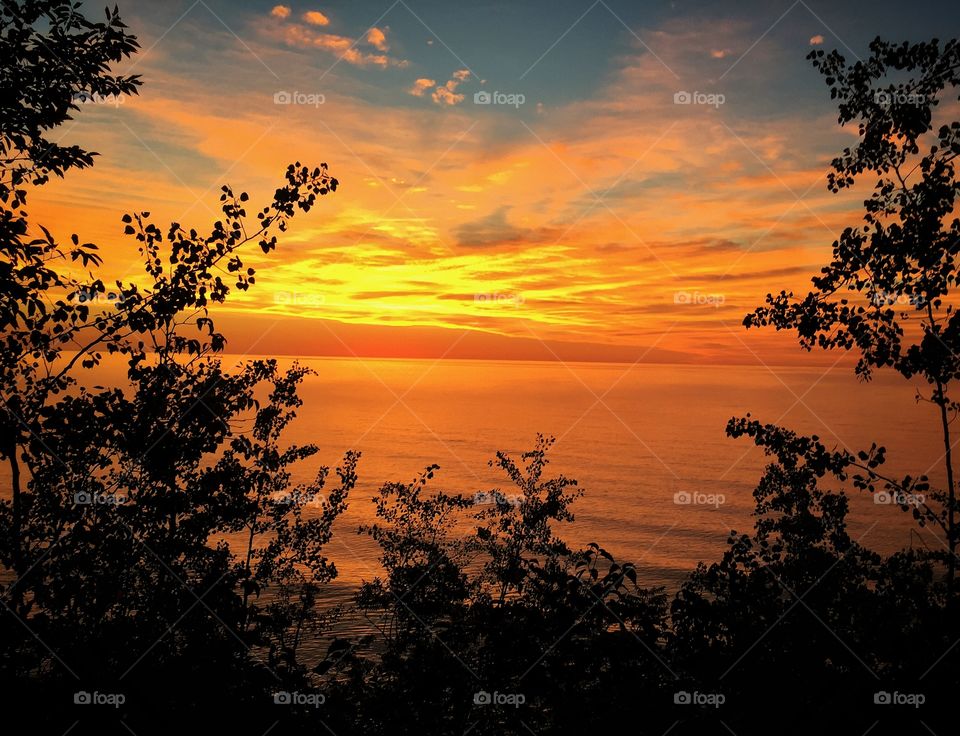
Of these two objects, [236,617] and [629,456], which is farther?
[629,456]

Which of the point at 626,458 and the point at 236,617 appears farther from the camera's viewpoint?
the point at 626,458

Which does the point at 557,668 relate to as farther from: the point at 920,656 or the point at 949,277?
the point at 949,277

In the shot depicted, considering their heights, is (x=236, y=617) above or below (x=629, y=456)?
below

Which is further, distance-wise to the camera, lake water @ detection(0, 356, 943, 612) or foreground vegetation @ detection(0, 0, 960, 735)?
lake water @ detection(0, 356, 943, 612)

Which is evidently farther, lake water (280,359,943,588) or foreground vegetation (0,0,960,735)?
lake water (280,359,943,588)

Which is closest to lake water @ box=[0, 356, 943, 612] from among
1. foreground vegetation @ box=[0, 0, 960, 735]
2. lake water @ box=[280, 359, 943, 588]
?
lake water @ box=[280, 359, 943, 588]

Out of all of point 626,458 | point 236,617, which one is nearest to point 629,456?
point 626,458

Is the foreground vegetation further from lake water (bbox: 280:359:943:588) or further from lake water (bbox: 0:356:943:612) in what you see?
lake water (bbox: 280:359:943:588)

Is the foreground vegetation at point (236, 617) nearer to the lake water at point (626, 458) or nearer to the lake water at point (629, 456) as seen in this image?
the lake water at point (626, 458)

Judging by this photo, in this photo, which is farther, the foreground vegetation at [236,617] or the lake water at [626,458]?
the lake water at [626,458]

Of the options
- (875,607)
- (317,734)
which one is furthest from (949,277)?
(317,734)

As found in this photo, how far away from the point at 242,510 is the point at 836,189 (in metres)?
10.8

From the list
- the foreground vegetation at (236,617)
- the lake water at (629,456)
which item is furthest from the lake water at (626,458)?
the foreground vegetation at (236,617)

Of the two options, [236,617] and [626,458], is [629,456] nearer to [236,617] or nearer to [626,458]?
[626,458]
